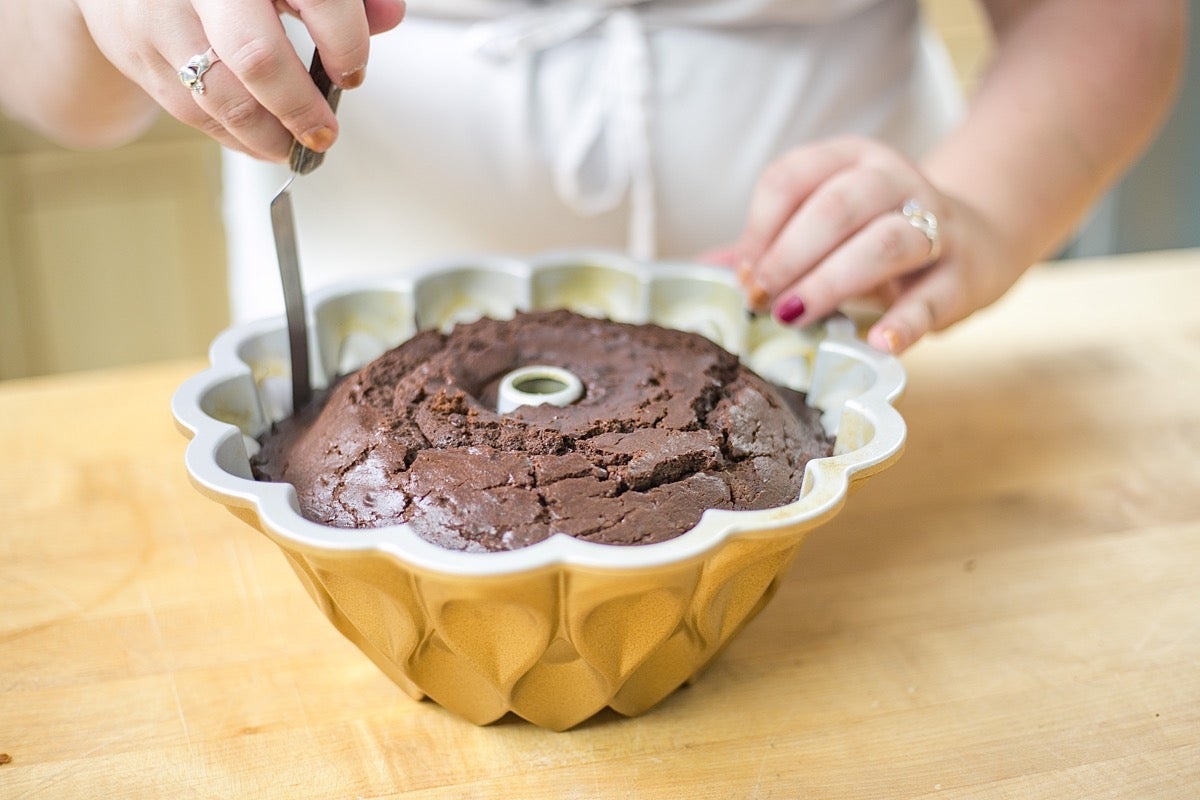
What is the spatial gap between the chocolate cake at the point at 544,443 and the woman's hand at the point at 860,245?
12cm

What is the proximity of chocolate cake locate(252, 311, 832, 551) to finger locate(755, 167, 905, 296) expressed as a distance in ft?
0.43

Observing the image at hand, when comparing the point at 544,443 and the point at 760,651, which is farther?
the point at 760,651

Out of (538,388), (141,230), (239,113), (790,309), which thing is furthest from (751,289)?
(141,230)

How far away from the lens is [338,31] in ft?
2.54

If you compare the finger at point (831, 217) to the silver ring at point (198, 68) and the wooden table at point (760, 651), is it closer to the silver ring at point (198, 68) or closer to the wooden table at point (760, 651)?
the wooden table at point (760, 651)

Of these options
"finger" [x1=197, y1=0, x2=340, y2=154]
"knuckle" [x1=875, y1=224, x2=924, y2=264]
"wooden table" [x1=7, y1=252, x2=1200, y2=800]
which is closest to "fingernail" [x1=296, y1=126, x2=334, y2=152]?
"finger" [x1=197, y1=0, x2=340, y2=154]

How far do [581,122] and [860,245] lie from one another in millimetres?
454

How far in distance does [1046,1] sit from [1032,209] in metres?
0.28

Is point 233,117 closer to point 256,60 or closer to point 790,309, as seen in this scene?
point 256,60

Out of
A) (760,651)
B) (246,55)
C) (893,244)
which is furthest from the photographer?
(893,244)

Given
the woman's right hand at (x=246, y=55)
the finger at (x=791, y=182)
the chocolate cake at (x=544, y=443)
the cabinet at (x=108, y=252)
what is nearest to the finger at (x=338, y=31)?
the woman's right hand at (x=246, y=55)

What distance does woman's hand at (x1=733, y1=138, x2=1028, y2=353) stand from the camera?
101 cm

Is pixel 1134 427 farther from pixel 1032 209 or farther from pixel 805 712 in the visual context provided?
pixel 805 712

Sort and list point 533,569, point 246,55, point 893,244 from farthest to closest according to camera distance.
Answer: point 893,244
point 246,55
point 533,569
